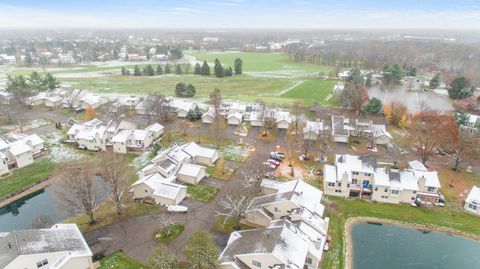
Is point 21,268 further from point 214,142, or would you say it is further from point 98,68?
point 98,68

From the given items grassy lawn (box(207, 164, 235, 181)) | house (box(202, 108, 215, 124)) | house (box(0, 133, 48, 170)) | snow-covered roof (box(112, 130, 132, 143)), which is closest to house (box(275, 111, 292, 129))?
house (box(202, 108, 215, 124))

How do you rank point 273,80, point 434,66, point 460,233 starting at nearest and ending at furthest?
point 460,233 < point 273,80 < point 434,66

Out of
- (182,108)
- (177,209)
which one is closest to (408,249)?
(177,209)

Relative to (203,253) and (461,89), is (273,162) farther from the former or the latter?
(461,89)

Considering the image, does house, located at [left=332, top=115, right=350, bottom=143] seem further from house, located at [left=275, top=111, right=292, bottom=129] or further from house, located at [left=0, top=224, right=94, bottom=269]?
house, located at [left=0, top=224, right=94, bottom=269]

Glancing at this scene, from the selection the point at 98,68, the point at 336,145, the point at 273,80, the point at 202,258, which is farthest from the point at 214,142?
the point at 98,68

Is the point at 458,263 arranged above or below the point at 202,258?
below
